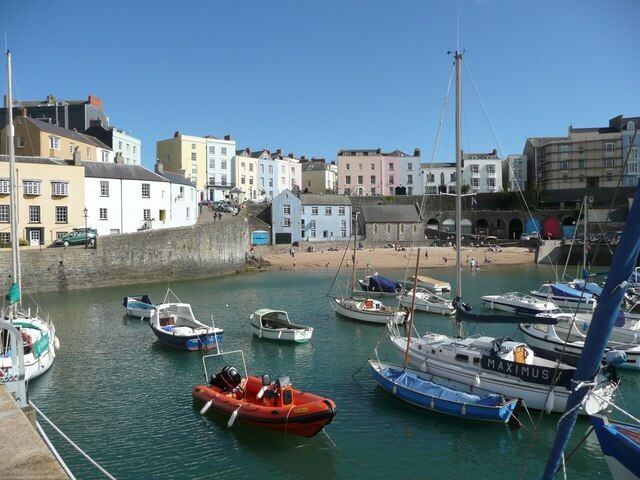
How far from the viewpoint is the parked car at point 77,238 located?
4872 centimetres

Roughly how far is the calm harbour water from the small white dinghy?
23.6 inches

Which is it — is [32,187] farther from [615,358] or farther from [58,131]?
[615,358]

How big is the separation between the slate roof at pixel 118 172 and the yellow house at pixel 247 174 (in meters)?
36.7

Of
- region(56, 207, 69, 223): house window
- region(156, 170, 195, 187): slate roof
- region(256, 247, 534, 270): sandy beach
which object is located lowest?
region(256, 247, 534, 270): sandy beach

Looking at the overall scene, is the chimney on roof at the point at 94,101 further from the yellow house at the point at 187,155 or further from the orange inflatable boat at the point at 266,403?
the orange inflatable boat at the point at 266,403

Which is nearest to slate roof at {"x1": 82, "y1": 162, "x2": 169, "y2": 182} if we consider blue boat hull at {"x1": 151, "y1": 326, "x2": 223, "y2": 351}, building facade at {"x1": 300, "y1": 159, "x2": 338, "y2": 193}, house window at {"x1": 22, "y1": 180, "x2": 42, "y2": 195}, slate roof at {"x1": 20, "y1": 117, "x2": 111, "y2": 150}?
house window at {"x1": 22, "y1": 180, "x2": 42, "y2": 195}

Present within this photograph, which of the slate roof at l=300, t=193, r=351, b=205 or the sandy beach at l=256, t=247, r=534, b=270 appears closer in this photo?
the sandy beach at l=256, t=247, r=534, b=270

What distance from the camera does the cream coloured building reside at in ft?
297

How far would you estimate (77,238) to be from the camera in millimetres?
49500

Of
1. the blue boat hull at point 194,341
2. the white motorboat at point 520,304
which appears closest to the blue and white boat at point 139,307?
the blue boat hull at point 194,341

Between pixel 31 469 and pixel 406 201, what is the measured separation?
84.2 m

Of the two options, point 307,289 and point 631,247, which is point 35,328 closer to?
point 631,247

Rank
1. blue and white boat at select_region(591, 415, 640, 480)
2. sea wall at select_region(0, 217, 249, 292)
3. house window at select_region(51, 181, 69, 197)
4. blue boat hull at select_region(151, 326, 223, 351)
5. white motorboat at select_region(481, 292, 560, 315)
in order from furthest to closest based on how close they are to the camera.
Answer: house window at select_region(51, 181, 69, 197)
sea wall at select_region(0, 217, 249, 292)
white motorboat at select_region(481, 292, 560, 315)
blue boat hull at select_region(151, 326, 223, 351)
blue and white boat at select_region(591, 415, 640, 480)

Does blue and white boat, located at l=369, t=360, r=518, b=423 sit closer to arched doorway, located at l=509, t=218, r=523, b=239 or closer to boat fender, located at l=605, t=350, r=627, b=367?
boat fender, located at l=605, t=350, r=627, b=367
